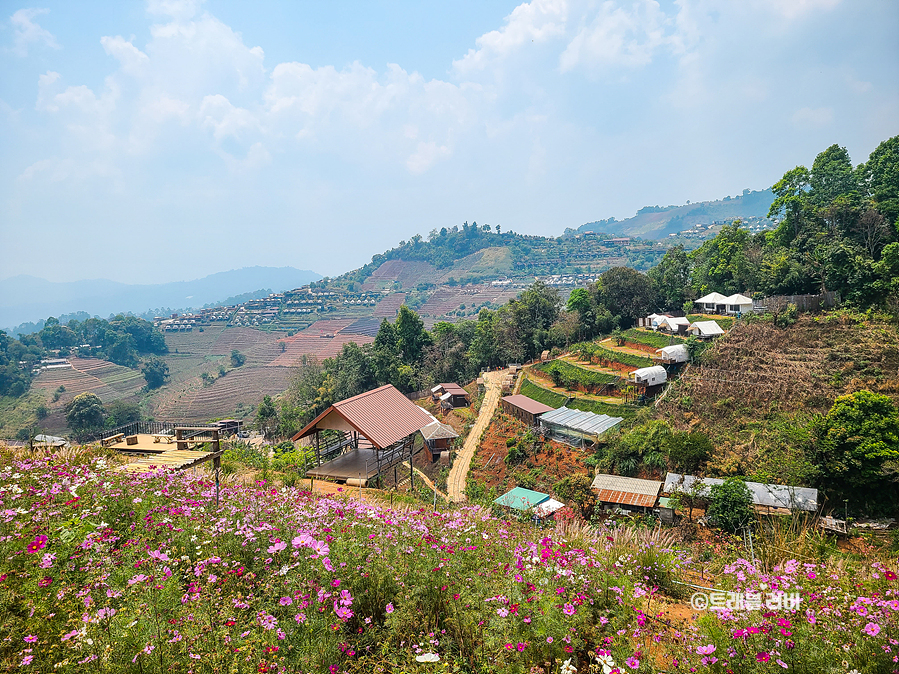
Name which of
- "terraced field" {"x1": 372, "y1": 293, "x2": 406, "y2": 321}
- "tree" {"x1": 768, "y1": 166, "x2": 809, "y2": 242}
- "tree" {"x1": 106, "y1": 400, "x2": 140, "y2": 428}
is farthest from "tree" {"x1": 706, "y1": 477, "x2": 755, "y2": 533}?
"terraced field" {"x1": 372, "y1": 293, "x2": 406, "y2": 321}

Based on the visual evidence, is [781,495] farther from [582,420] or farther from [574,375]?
[574,375]

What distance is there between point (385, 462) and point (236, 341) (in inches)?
3188

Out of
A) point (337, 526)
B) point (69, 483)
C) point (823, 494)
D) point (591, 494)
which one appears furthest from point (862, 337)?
point (69, 483)

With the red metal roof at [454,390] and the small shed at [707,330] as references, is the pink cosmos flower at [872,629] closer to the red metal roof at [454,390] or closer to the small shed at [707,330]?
the small shed at [707,330]

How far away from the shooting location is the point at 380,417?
36.0 feet

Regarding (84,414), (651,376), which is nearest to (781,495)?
(651,376)

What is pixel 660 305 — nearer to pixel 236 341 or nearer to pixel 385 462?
pixel 385 462

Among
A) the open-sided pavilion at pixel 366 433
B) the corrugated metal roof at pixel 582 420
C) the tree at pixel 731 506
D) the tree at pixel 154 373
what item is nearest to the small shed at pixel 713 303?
Answer: the corrugated metal roof at pixel 582 420

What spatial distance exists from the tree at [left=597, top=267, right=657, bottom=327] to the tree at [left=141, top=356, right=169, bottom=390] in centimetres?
6237

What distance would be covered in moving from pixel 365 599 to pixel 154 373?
7485 cm

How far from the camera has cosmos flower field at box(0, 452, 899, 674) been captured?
7.87 feet

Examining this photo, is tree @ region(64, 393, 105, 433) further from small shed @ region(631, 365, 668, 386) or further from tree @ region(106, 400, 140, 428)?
small shed @ region(631, 365, 668, 386)

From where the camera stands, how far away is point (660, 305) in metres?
33.0

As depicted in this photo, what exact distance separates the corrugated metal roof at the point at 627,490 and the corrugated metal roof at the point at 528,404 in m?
6.71
